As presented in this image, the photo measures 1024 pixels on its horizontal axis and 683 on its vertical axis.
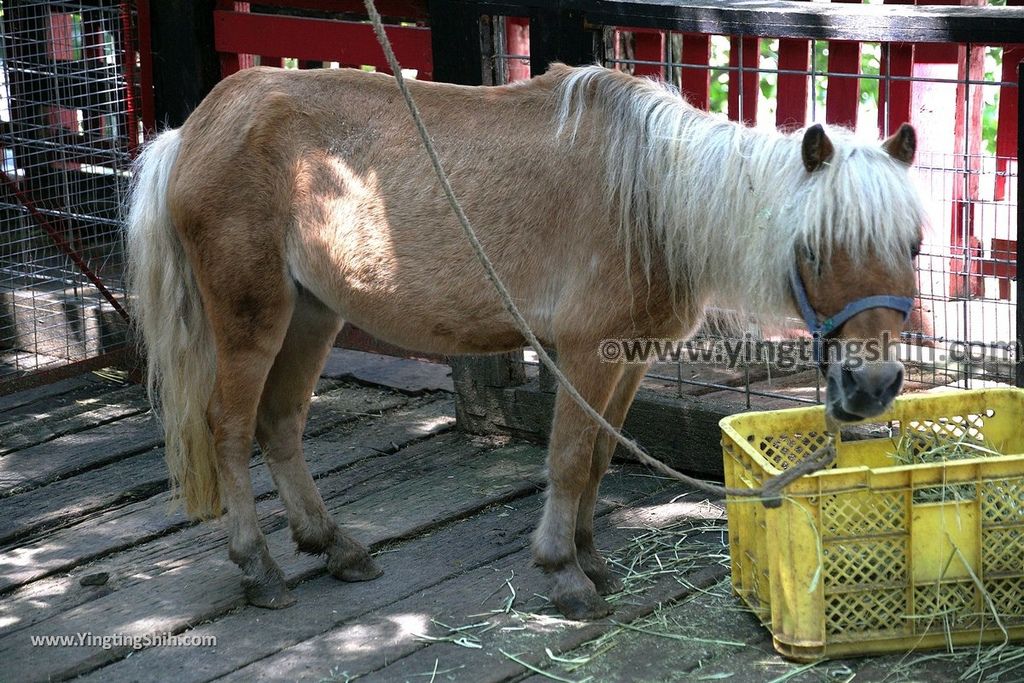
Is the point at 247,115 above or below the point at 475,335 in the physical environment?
above

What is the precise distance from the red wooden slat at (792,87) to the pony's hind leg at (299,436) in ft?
7.94

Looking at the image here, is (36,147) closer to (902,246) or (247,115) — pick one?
(247,115)

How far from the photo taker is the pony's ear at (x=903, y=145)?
3018 millimetres

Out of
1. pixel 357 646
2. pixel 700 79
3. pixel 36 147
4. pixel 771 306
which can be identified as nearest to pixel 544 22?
pixel 700 79

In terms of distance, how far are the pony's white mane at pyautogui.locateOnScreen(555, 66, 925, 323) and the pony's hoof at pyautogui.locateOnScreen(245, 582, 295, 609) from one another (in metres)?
1.52

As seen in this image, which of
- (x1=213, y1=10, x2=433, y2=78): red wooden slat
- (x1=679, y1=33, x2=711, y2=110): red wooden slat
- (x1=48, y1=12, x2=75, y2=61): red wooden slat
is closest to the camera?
(x1=213, y1=10, x2=433, y2=78): red wooden slat

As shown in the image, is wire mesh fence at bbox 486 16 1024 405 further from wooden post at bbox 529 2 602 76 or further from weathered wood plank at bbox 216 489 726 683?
weathered wood plank at bbox 216 489 726 683

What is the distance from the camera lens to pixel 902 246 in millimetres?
2975

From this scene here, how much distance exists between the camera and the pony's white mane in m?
2.96

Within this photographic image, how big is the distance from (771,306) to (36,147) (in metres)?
4.67

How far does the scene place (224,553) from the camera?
4.05 meters

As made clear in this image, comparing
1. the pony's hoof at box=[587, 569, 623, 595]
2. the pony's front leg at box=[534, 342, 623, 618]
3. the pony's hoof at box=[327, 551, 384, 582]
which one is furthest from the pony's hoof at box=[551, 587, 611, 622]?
the pony's hoof at box=[327, 551, 384, 582]

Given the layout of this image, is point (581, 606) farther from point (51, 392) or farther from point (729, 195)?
point (51, 392)

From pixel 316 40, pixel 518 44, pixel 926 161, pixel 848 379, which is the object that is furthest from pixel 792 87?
pixel 848 379
